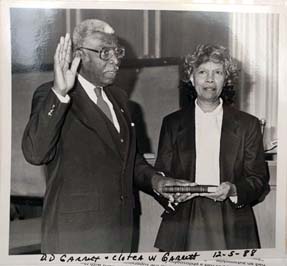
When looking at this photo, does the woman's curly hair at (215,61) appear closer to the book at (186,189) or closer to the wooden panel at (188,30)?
the wooden panel at (188,30)

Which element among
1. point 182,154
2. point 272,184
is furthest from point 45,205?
point 272,184

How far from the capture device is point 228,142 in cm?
79

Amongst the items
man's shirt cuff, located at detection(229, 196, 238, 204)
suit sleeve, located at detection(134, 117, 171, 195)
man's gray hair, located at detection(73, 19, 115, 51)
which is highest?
man's gray hair, located at detection(73, 19, 115, 51)

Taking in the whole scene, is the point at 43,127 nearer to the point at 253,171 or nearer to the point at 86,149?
the point at 86,149

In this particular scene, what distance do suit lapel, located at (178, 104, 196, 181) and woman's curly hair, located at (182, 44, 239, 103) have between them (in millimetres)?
32

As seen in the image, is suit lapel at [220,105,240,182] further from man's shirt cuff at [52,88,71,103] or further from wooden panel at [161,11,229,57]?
man's shirt cuff at [52,88,71,103]

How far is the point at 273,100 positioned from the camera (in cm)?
80

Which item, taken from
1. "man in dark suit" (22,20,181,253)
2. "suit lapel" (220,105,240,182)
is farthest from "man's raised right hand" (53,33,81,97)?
"suit lapel" (220,105,240,182)

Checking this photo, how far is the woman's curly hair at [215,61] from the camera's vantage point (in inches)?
30.7

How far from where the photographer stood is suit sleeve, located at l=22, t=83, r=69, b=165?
0.75 m

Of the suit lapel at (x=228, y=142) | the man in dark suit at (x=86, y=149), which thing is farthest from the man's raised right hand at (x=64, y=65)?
the suit lapel at (x=228, y=142)

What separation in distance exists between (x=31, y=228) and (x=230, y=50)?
41 centimetres

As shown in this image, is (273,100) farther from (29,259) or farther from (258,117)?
(29,259)

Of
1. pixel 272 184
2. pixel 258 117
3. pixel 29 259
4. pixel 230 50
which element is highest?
pixel 230 50
